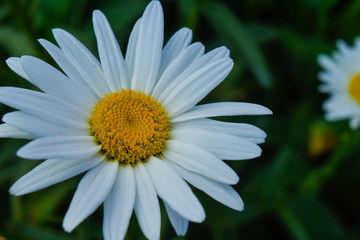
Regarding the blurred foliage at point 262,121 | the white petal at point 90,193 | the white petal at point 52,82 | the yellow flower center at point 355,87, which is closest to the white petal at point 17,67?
the white petal at point 52,82

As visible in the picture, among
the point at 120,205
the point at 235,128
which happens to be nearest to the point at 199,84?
the point at 235,128

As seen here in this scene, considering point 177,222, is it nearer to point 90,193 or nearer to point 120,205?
point 120,205

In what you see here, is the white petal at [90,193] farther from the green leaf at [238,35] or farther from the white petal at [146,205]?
the green leaf at [238,35]

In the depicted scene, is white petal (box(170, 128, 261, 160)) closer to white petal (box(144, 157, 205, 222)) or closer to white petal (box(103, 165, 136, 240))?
white petal (box(144, 157, 205, 222))

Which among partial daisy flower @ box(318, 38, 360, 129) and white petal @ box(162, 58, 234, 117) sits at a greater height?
white petal @ box(162, 58, 234, 117)

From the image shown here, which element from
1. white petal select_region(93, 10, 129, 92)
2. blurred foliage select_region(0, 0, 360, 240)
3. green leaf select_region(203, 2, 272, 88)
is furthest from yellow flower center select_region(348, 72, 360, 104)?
white petal select_region(93, 10, 129, 92)

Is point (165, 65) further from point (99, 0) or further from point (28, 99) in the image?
point (99, 0)
